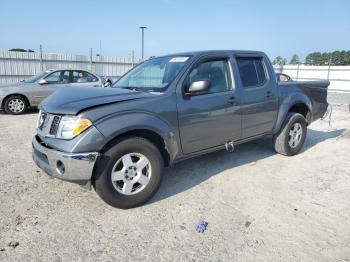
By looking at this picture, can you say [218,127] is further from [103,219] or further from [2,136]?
[2,136]

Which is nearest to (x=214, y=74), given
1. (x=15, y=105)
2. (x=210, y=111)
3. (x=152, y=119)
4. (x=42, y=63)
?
(x=210, y=111)

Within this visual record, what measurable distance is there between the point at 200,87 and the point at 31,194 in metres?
2.48

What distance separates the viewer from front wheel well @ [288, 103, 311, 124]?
5672 millimetres

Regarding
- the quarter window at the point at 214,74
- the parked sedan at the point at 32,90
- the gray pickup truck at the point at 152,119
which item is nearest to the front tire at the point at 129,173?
the gray pickup truck at the point at 152,119

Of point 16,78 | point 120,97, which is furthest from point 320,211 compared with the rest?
point 16,78

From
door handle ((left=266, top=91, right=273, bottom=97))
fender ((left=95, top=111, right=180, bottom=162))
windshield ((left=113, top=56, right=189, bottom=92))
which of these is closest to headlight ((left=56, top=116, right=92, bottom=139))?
fender ((left=95, top=111, right=180, bottom=162))

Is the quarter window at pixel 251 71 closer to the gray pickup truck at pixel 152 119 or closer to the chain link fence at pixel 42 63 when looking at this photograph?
the gray pickup truck at pixel 152 119

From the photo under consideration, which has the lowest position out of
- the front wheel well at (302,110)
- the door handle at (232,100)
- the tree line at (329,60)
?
the front wheel well at (302,110)

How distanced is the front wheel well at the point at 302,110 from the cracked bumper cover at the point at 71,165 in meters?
4.04

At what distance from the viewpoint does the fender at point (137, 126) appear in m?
3.12

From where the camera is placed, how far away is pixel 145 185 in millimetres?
3467

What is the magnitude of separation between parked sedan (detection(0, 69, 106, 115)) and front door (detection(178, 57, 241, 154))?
617cm

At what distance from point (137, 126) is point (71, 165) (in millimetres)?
795

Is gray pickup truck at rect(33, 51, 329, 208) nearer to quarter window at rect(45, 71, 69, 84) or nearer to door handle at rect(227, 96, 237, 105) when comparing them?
door handle at rect(227, 96, 237, 105)
